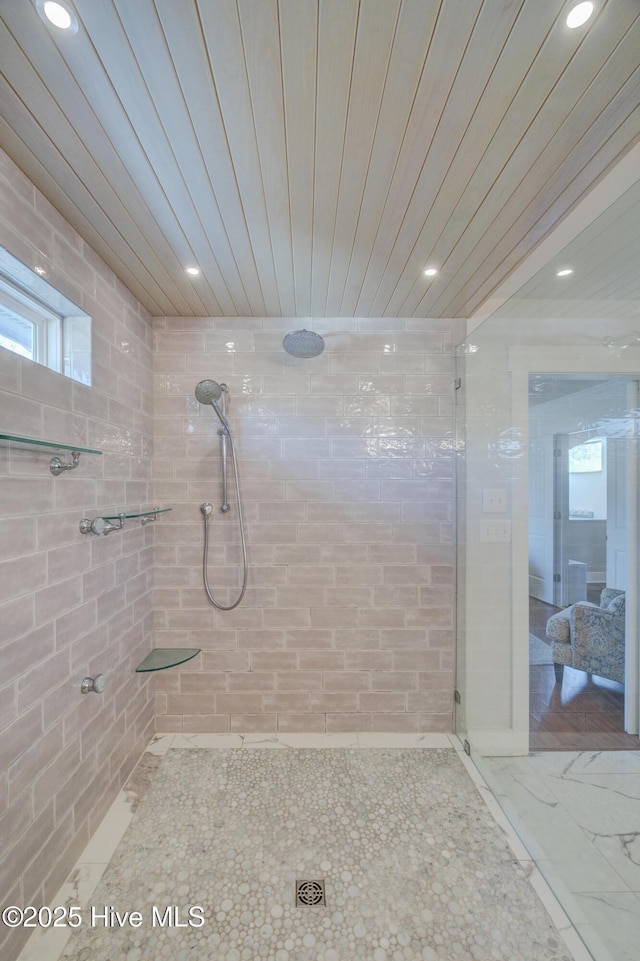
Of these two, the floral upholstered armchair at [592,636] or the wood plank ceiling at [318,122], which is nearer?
the wood plank ceiling at [318,122]

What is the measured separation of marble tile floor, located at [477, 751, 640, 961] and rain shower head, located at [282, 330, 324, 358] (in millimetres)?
A: 1933

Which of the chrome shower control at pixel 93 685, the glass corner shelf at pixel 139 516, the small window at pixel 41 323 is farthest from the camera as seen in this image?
the glass corner shelf at pixel 139 516

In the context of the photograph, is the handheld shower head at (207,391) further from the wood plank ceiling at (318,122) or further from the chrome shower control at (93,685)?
the chrome shower control at (93,685)

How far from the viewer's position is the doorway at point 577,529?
1087 millimetres

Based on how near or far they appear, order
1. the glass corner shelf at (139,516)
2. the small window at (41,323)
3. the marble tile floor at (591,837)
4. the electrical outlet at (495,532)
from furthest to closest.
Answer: the electrical outlet at (495,532)
the glass corner shelf at (139,516)
the small window at (41,323)
the marble tile floor at (591,837)

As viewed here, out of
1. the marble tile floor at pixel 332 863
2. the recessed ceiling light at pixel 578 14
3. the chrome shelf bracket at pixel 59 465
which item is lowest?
the marble tile floor at pixel 332 863

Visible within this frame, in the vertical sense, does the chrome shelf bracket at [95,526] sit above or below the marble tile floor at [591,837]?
above

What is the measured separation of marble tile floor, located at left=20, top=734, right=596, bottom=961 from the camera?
1.13 meters

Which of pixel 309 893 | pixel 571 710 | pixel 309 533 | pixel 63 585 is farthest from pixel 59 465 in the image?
pixel 571 710

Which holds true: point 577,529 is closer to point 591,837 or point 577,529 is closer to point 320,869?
point 591,837

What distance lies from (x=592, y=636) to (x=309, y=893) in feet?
4.23

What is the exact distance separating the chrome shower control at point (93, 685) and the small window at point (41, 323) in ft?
3.74

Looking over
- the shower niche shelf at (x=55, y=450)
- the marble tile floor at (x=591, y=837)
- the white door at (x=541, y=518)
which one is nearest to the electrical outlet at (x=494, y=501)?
the white door at (x=541, y=518)

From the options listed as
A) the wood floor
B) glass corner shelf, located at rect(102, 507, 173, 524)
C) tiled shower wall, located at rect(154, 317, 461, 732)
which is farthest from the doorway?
glass corner shelf, located at rect(102, 507, 173, 524)
